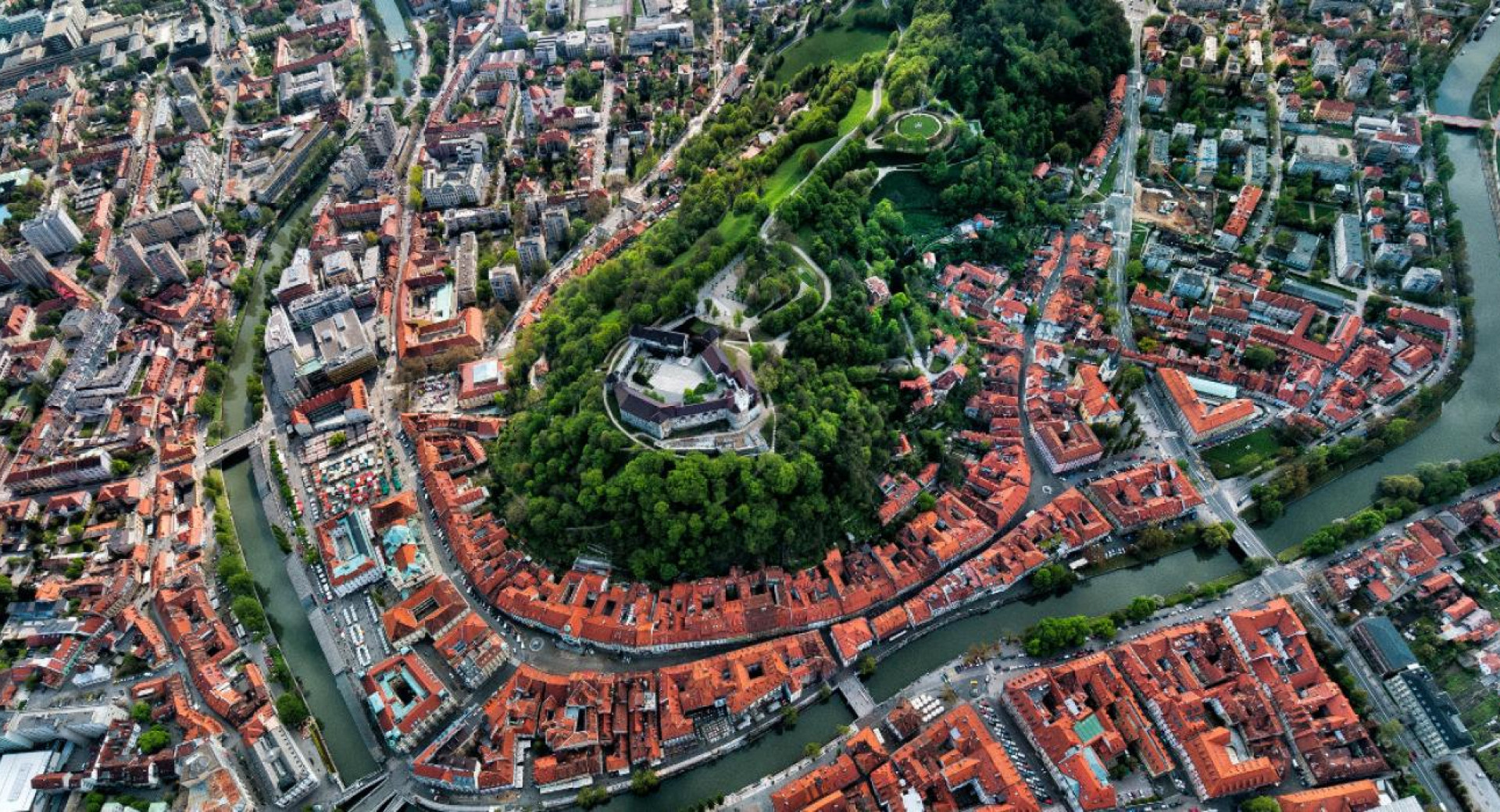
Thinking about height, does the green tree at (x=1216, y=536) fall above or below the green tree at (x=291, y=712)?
above

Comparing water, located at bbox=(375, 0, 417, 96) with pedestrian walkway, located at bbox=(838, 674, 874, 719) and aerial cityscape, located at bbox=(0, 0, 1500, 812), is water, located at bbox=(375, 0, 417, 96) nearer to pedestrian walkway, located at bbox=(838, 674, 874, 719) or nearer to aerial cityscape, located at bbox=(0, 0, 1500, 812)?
aerial cityscape, located at bbox=(0, 0, 1500, 812)

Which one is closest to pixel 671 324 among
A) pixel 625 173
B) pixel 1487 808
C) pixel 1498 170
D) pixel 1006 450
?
pixel 1006 450

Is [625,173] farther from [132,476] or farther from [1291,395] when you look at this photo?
[1291,395]

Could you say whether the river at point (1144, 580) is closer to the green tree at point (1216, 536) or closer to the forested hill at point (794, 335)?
the green tree at point (1216, 536)

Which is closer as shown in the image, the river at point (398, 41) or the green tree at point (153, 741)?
the green tree at point (153, 741)

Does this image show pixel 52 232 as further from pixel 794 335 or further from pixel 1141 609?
pixel 1141 609

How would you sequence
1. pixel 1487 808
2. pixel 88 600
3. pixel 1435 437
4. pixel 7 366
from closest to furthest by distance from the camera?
pixel 1487 808
pixel 88 600
pixel 1435 437
pixel 7 366

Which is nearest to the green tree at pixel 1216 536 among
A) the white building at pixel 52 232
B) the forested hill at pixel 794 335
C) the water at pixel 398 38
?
the forested hill at pixel 794 335
